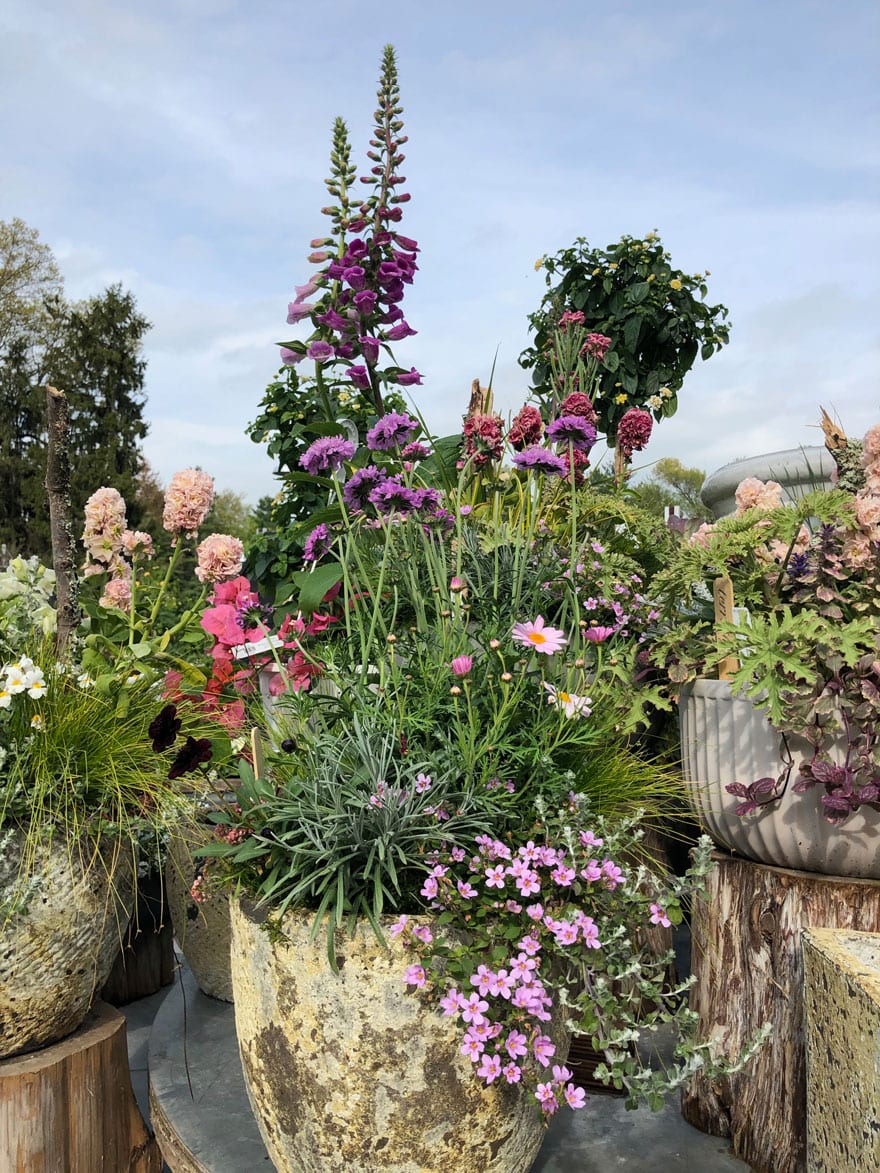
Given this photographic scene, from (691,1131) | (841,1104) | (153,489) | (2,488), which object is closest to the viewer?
(841,1104)

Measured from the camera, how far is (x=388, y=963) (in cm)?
139

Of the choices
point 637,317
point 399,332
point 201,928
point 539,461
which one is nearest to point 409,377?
point 399,332

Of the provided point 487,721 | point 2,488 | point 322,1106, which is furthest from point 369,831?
point 2,488

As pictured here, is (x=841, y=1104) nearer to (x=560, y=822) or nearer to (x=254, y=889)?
(x=560, y=822)

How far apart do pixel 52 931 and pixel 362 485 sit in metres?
1.13

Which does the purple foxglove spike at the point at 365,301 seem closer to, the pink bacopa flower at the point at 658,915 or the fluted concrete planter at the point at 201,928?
the fluted concrete planter at the point at 201,928

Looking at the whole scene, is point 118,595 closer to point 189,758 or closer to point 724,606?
point 189,758

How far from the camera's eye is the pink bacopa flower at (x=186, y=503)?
8.73ft

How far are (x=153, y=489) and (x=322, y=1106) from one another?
26526 millimetres

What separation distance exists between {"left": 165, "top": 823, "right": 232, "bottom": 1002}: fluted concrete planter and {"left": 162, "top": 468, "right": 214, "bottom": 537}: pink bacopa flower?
0.89 m

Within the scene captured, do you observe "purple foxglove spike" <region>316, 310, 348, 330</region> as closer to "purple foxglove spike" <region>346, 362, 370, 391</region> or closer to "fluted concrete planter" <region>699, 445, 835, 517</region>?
"purple foxglove spike" <region>346, 362, 370, 391</region>

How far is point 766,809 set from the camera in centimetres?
187

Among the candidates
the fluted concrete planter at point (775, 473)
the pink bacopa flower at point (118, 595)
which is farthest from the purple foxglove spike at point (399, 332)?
the fluted concrete planter at point (775, 473)

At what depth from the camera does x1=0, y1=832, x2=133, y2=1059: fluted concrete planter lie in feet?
6.10
